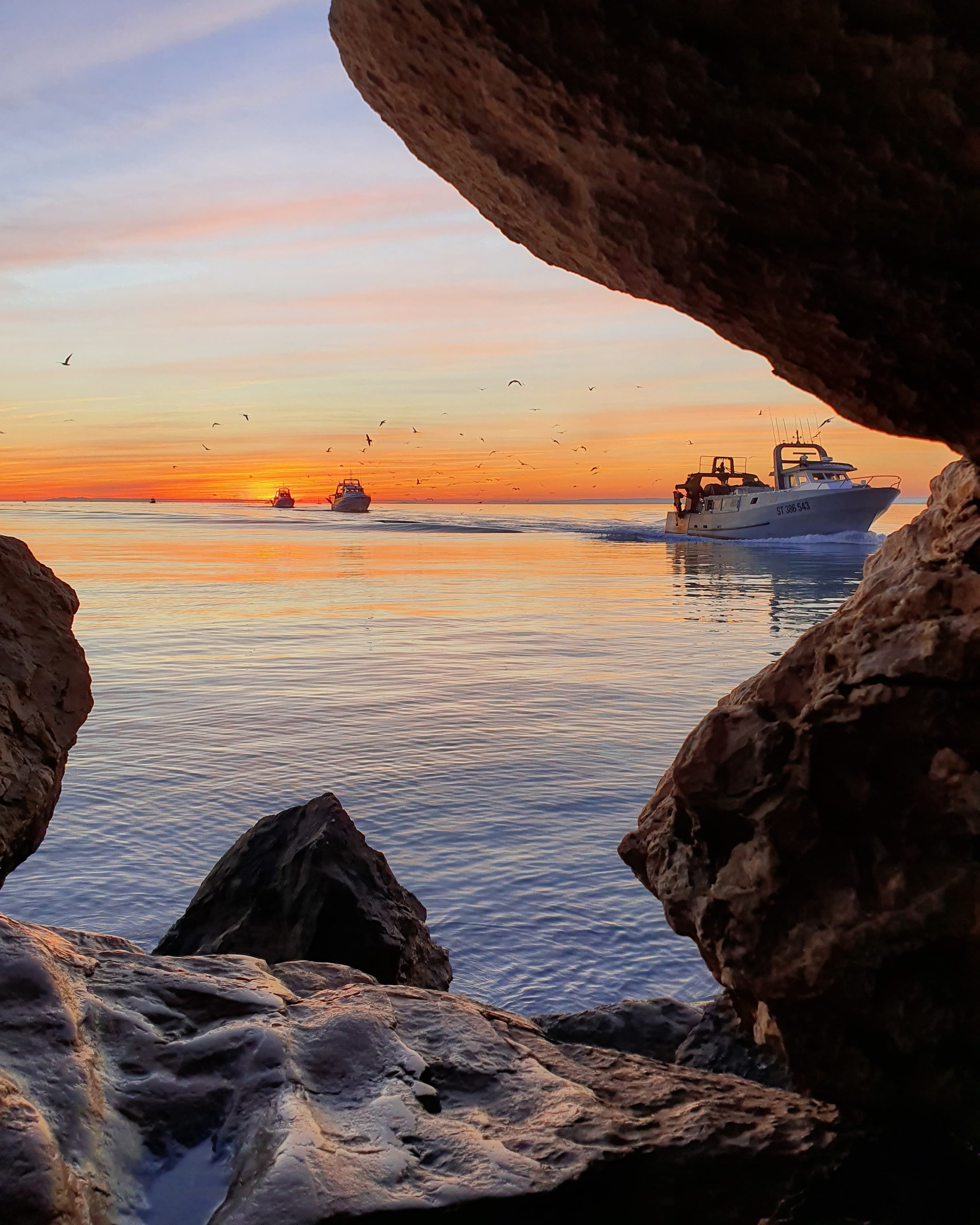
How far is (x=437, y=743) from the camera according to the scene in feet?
25.3

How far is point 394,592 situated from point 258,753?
38.1ft

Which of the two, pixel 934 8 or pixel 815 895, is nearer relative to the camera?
pixel 934 8

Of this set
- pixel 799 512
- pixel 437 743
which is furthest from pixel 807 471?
pixel 437 743

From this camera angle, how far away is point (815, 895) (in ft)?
8.18

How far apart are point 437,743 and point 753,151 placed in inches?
239

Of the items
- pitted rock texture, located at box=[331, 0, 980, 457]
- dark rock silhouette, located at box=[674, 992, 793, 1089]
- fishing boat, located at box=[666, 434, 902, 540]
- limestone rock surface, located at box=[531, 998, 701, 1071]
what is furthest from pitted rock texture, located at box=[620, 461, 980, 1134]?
fishing boat, located at box=[666, 434, 902, 540]

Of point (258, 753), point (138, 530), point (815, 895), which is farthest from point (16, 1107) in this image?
point (138, 530)

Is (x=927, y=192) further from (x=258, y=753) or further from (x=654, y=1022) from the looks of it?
(x=258, y=753)

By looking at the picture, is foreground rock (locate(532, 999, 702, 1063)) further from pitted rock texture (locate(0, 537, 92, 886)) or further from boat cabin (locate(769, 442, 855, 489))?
boat cabin (locate(769, 442, 855, 489))

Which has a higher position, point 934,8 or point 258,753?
point 934,8

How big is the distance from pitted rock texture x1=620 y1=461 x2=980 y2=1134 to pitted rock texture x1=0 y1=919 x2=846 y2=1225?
283 mm

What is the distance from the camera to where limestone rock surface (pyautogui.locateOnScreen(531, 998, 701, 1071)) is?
3.59 meters

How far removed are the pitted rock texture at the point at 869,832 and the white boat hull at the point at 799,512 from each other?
37882 mm

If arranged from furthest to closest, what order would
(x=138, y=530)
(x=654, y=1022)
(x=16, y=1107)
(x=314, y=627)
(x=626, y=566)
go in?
(x=138, y=530) < (x=626, y=566) < (x=314, y=627) < (x=654, y=1022) < (x=16, y=1107)
